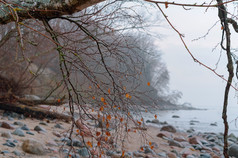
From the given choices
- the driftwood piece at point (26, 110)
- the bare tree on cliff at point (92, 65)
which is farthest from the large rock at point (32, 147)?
the driftwood piece at point (26, 110)

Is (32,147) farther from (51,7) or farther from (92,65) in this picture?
(51,7)

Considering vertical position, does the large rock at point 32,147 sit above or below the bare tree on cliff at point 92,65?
below

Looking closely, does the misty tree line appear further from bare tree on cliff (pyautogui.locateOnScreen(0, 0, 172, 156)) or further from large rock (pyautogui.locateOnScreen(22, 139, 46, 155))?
large rock (pyautogui.locateOnScreen(22, 139, 46, 155))

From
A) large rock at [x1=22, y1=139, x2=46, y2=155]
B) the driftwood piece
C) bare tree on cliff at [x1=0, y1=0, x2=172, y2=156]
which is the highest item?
bare tree on cliff at [x1=0, y1=0, x2=172, y2=156]

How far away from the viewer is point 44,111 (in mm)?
5875

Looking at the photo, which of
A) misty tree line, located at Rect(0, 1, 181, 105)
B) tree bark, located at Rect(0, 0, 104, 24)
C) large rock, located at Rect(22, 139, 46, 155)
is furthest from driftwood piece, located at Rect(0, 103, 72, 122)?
tree bark, located at Rect(0, 0, 104, 24)

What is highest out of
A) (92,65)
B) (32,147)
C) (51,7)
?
(51,7)

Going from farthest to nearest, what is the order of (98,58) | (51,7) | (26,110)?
(26,110) → (98,58) → (51,7)

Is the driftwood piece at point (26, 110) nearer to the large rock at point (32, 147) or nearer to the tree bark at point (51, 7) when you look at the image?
the large rock at point (32, 147)

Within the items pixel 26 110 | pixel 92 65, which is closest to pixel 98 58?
pixel 92 65

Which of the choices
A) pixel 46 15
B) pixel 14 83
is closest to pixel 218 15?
pixel 46 15

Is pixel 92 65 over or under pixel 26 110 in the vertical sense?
over

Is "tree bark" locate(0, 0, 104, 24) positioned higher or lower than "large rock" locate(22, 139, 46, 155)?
higher

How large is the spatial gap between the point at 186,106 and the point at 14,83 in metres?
25.2
